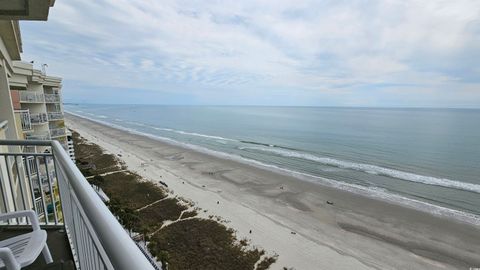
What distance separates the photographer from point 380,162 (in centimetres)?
3027

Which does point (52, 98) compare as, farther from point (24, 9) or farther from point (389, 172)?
point (389, 172)

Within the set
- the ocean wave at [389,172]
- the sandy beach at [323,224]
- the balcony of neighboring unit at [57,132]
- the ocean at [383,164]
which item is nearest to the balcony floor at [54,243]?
the sandy beach at [323,224]

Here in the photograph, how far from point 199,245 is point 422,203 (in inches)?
674

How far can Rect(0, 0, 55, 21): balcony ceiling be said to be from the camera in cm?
272

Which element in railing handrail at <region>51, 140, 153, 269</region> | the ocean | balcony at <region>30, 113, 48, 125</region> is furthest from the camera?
the ocean

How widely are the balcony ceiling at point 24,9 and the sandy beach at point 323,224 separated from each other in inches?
469

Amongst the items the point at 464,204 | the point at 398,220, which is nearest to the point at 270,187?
the point at 398,220

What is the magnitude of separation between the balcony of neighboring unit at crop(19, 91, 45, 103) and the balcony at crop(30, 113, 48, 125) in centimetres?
80

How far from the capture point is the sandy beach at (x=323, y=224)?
1255cm

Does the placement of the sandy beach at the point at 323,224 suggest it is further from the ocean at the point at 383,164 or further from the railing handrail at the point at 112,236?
the railing handrail at the point at 112,236

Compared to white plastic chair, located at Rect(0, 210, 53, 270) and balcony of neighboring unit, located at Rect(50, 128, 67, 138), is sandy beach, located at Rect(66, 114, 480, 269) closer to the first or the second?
balcony of neighboring unit, located at Rect(50, 128, 67, 138)

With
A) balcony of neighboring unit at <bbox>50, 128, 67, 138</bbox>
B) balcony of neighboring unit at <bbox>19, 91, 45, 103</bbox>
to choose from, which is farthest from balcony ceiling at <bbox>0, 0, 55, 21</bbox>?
balcony of neighboring unit at <bbox>50, 128, 67, 138</bbox>

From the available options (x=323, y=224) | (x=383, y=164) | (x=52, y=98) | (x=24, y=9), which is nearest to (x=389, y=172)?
(x=383, y=164)

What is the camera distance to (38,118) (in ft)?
49.3
